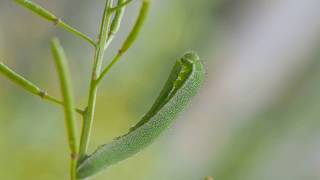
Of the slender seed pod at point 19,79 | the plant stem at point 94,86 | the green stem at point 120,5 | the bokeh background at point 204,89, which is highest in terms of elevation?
the green stem at point 120,5

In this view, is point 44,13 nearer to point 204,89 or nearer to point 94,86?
point 94,86

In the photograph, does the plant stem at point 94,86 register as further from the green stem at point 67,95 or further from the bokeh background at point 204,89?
the bokeh background at point 204,89

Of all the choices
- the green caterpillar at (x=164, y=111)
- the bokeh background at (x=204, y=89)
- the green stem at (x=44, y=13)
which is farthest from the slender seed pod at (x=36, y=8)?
the bokeh background at (x=204, y=89)

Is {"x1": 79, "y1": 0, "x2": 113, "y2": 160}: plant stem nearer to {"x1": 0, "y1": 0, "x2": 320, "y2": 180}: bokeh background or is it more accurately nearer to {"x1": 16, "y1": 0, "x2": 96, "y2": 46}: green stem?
{"x1": 16, "y1": 0, "x2": 96, "y2": 46}: green stem

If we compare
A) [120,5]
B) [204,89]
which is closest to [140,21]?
[120,5]

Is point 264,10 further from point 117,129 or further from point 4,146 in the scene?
point 4,146

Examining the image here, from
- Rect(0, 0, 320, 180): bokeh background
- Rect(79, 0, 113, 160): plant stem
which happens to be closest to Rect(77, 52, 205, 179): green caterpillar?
Rect(79, 0, 113, 160): plant stem
